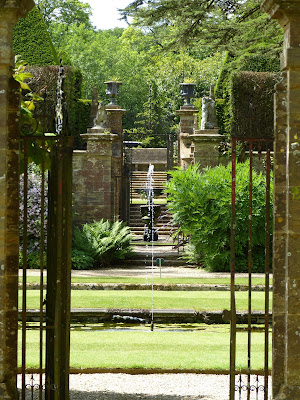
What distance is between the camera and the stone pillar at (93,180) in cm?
1817

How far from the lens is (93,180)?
1828 cm

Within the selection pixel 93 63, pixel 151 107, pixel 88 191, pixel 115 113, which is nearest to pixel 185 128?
pixel 115 113

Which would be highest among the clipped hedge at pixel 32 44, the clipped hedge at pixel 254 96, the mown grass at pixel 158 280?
the clipped hedge at pixel 32 44

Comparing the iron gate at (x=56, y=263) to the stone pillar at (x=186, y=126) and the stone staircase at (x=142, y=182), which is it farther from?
the stone pillar at (x=186, y=126)

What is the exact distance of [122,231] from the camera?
16812mm

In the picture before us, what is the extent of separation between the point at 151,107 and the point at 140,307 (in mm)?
31344

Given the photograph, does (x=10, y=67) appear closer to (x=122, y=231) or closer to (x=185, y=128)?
(x=122, y=231)

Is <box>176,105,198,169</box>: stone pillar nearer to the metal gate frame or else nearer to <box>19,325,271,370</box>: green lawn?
<box>19,325,271,370</box>: green lawn

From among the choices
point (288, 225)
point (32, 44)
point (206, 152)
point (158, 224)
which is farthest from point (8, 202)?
point (32, 44)

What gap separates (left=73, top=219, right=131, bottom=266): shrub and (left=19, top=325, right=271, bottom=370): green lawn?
6753 millimetres

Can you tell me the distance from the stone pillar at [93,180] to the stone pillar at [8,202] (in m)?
13.0

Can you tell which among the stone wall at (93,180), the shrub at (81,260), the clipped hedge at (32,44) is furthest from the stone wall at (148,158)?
the shrub at (81,260)

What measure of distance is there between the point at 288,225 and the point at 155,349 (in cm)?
360

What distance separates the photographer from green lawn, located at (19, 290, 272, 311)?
34.7 feet
